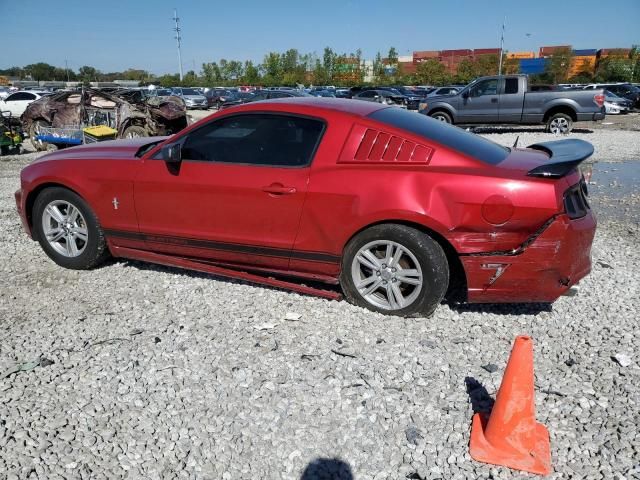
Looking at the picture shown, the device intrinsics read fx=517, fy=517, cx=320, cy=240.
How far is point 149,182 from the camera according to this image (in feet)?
13.9

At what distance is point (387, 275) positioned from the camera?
372cm

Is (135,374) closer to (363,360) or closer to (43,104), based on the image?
(363,360)

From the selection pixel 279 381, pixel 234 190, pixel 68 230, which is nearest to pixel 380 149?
pixel 234 190

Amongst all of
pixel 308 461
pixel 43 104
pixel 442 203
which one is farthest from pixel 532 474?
pixel 43 104

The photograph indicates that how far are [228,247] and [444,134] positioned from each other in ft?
6.23

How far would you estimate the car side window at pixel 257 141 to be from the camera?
153 inches

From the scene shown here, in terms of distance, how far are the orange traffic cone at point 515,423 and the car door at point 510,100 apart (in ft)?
51.3

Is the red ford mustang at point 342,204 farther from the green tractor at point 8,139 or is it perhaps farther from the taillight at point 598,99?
the taillight at point 598,99

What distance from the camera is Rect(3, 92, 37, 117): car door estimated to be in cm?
2400

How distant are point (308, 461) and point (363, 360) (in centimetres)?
95

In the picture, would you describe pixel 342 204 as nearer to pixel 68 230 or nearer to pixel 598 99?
pixel 68 230

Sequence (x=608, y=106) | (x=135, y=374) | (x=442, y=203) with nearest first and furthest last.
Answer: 1. (x=135, y=374)
2. (x=442, y=203)
3. (x=608, y=106)

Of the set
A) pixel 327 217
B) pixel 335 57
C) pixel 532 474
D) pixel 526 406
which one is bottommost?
pixel 532 474

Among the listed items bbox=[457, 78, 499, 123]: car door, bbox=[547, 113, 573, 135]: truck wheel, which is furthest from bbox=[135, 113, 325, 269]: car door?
bbox=[547, 113, 573, 135]: truck wheel
